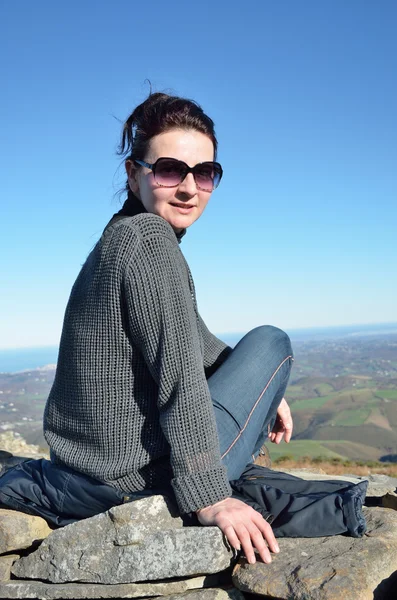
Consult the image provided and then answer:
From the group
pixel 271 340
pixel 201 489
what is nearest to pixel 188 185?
pixel 271 340

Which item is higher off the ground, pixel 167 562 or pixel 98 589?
pixel 167 562

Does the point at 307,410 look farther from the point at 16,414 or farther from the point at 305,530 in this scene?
the point at 305,530

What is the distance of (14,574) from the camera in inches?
114

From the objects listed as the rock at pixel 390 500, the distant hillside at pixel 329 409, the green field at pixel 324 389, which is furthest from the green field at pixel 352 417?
the rock at pixel 390 500

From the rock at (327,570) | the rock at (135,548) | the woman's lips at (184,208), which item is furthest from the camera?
the woman's lips at (184,208)

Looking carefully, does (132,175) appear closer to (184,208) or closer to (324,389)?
(184,208)

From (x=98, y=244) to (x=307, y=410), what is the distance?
84.5 meters

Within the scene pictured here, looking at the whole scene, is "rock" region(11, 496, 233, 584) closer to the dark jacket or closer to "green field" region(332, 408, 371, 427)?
the dark jacket

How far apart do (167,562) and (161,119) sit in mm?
2292

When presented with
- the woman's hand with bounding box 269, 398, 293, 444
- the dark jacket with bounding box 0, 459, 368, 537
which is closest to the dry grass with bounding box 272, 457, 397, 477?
the woman's hand with bounding box 269, 398, 293, 444

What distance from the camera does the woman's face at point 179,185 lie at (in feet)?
10.3

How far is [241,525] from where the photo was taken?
251 centimetres

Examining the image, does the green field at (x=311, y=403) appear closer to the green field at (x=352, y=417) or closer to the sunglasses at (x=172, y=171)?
the green field at (x=352, y=417)

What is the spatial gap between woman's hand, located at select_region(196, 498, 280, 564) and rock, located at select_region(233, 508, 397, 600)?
10 centimetres
